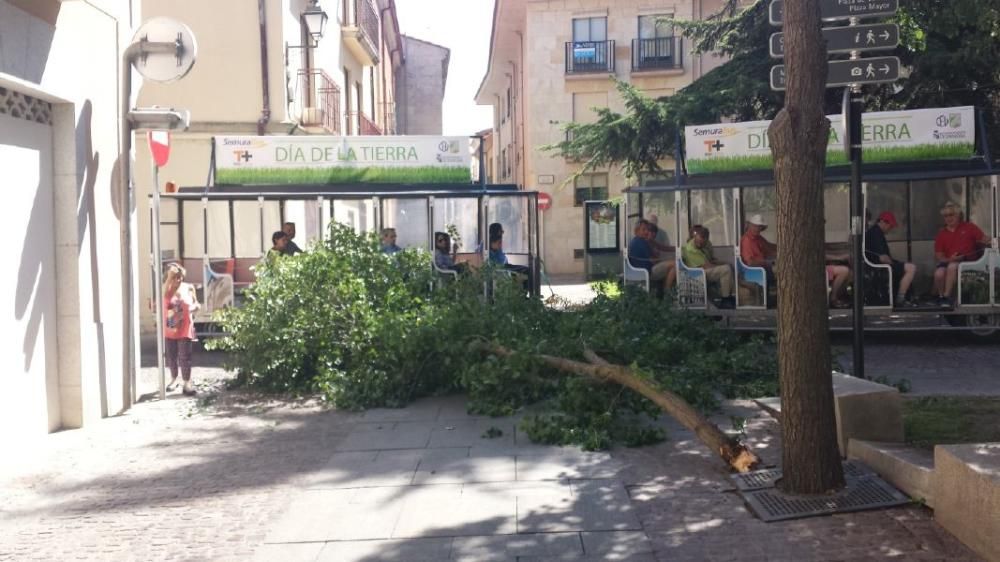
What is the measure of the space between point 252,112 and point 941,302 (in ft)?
41.6

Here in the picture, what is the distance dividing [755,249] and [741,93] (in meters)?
4.42

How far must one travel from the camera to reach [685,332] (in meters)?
11.0

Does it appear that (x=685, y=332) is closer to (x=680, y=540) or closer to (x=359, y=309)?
(x=359, y=309)

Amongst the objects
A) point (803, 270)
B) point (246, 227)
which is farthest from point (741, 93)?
point (803, 270)

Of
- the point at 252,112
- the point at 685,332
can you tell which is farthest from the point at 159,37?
the point at 252,112

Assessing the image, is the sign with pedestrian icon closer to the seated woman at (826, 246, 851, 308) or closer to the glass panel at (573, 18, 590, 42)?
the seated woman at (826, 246, 851, 308)

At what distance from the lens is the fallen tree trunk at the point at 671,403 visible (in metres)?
6.84

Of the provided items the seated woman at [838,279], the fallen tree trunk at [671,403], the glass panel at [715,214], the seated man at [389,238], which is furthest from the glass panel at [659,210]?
the fallen tree trunk at [671,403]

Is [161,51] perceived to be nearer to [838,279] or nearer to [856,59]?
[856,59]

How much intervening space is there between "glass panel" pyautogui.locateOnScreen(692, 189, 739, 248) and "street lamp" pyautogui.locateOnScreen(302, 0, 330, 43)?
852cm

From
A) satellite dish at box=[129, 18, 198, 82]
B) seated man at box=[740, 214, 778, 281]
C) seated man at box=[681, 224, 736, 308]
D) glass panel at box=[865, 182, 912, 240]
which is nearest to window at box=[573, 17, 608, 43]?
glass panel at box=[865, 182, 912, 240]

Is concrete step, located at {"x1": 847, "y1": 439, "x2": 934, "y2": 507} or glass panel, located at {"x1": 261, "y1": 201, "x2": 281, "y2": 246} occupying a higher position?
glass panel, located at {"x1": 261, "y1": 201, "x2": 281, "y2": 246}

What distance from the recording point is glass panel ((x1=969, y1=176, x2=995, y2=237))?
14.7 metres

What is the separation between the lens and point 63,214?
9039 mm
